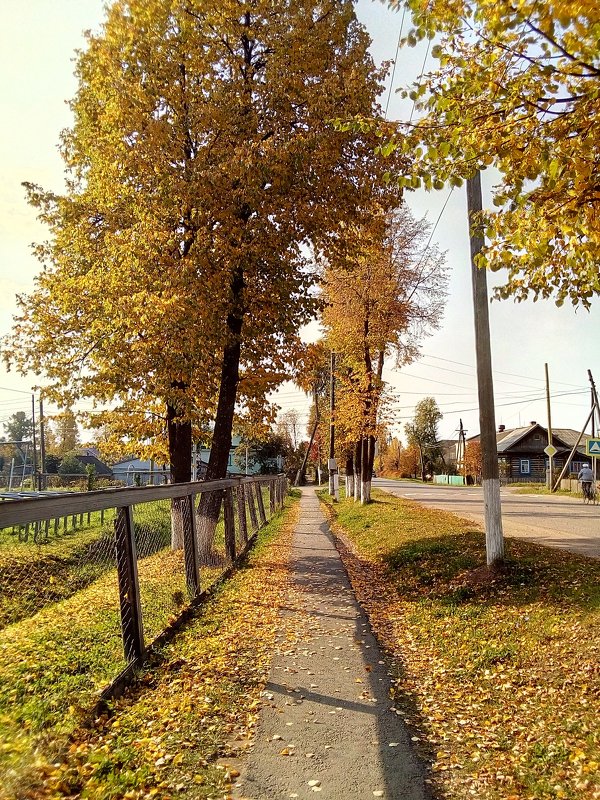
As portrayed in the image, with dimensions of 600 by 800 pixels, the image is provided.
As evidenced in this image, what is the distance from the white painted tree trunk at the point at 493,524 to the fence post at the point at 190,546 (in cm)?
384

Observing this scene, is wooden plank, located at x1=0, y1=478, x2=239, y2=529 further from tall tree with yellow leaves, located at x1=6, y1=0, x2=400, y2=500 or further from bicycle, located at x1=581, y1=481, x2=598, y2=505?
bicycle, located at x1=581, y1=481, x2=598, y2=505

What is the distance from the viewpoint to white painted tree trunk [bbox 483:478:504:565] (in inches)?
314

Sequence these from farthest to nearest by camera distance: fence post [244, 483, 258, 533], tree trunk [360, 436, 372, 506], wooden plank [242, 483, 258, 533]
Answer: tree trunk [360, 436, 372, 506] < fence post [244, 483, 258, 533] < wooden plank [242, 483, 258, 533]

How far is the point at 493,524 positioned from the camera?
8.09 m

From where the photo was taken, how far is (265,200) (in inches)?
401

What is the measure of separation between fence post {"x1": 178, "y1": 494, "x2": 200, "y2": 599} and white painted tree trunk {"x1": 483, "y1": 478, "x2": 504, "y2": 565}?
3.84 metres

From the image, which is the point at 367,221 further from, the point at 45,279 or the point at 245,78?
the point at 45,279

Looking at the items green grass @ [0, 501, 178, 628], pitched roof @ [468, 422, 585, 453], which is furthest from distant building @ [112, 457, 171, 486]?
pitched roof @ [468, 422, 585, 453]

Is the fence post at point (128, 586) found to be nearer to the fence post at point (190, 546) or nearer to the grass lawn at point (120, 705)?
the grass lawn at point (120, 705)

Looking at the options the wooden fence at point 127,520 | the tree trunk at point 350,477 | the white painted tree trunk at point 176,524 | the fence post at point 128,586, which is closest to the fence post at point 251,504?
the white painted tree trunk at point 176,524

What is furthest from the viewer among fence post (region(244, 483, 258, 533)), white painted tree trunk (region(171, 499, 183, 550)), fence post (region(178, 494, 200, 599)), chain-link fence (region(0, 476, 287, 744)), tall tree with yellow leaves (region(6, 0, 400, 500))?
fence post (region(244, 483, 258, 533))

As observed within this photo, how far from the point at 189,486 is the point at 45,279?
7.57 metres

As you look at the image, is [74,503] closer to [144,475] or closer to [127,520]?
[127,520]

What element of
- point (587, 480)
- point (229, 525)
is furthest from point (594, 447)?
point (229, 525)
